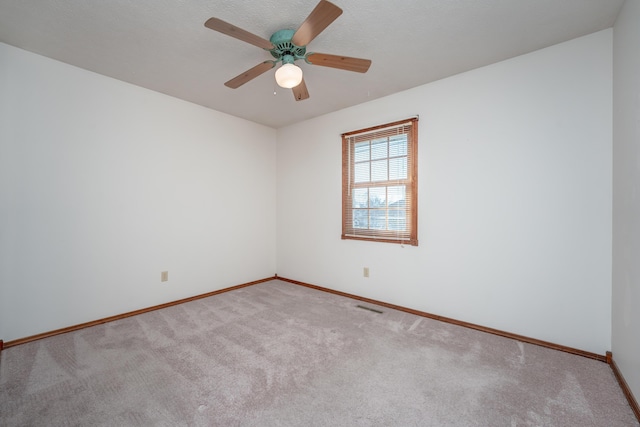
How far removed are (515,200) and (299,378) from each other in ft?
7.74

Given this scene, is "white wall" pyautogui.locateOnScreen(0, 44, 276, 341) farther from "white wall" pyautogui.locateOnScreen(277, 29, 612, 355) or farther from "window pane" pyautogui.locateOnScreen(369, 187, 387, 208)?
"white wall" pyautogui.locateOnScreen(277, 29, 612, 355)

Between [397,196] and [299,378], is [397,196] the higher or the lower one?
the higher one

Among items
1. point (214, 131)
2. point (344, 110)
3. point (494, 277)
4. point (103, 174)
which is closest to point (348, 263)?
point (494, 277)

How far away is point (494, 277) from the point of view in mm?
2559

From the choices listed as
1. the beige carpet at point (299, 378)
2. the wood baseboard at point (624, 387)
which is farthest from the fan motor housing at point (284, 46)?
the wood baseboard at point (624, 387)

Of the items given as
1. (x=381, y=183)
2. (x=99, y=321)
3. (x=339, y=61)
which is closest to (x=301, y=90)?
(x=339, y=61)

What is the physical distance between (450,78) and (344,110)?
134cm

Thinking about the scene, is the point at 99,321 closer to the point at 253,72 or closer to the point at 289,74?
the point at 253,72

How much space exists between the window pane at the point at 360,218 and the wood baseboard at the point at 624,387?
2328 millimetres

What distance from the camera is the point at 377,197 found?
3367 mm

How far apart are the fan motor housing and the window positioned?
1504 mm

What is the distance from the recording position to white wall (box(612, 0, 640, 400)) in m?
1.62

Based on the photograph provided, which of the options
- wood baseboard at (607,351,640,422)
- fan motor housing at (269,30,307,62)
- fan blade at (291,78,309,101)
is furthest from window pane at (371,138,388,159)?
wood baseboard at (607,351,640,422)

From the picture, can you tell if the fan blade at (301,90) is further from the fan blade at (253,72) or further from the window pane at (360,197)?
the window pane at (360,197)
